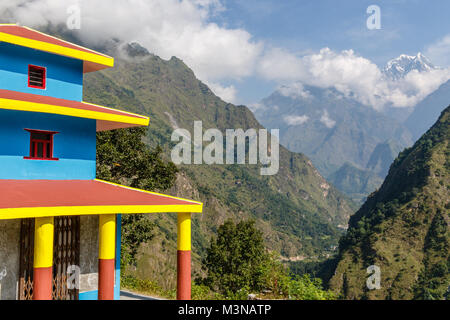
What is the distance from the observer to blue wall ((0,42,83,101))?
1293cm

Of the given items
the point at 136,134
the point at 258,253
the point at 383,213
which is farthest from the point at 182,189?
the point at 136,134

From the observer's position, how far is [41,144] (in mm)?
12703

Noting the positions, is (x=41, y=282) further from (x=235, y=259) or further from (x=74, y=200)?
(x=235, y=259)

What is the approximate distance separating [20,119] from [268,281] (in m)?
13.0

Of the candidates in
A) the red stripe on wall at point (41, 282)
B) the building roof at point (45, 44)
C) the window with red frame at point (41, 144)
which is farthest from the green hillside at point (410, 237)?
the red stripe on wall at point (41, 282)

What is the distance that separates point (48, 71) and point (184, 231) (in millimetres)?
8308

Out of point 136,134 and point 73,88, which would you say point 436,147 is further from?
point 73,88

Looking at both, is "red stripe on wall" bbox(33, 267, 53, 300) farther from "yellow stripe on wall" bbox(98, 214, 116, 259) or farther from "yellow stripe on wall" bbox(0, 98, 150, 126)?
"yellow stripe on wall" bbox(0, 98, 150, 126)

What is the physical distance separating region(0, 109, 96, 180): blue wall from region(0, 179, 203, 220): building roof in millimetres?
367

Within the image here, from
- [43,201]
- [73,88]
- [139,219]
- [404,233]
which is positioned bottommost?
[404,233]

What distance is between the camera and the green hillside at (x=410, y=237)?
290 feet

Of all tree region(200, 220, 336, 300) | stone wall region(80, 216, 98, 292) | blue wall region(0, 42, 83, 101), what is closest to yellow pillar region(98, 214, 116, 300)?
stone wall region(80, 216, 98, 292)

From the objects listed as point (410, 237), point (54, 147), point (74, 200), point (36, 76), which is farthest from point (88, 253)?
point (410, 237)
